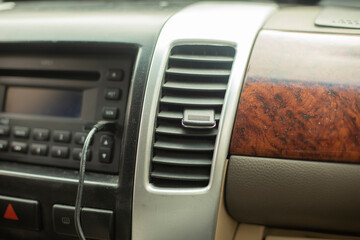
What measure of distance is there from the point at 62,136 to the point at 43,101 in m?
0.12

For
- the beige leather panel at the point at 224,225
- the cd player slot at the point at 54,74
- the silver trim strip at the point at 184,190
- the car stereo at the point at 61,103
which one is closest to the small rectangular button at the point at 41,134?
the car stereo at the point at 61,103

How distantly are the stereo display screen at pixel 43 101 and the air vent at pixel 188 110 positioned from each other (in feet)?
0.78

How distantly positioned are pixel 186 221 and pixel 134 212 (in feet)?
0.34

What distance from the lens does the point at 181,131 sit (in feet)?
2.31

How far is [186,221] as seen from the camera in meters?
0.68

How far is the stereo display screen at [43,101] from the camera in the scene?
0.84 meters

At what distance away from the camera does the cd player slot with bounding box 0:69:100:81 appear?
841mm

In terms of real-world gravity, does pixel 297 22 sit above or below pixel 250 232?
above

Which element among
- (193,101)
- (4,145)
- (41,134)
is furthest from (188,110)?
(4,145)

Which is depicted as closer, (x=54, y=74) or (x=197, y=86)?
(x=197, y=86)

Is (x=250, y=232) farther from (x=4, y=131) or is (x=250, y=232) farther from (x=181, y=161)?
(x=4, y=131)

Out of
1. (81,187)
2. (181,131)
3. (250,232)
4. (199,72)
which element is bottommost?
(250,232)

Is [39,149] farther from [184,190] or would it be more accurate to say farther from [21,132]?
[184,190]

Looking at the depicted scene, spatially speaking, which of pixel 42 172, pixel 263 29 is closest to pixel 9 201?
pixel 42 172
